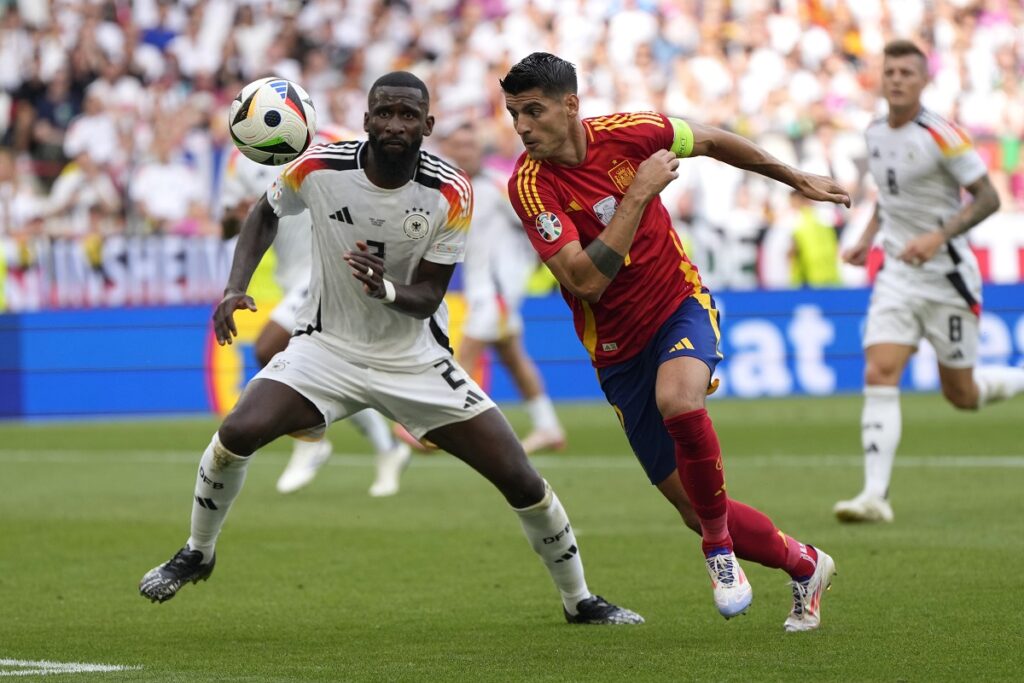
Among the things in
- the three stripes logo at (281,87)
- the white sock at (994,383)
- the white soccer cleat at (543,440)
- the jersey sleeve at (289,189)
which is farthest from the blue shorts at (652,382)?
the white soccer cleat at (543,440)

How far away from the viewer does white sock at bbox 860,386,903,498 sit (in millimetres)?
10477

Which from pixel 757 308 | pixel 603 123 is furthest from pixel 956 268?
pixel 757 308

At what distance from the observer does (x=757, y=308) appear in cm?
1984

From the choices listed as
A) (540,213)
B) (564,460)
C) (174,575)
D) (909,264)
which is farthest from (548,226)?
(564,460)

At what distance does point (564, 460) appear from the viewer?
14.8 m

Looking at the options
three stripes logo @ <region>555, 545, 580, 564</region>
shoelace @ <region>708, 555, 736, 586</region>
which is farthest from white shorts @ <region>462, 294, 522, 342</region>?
shoelace @ <region>708, 555, 736, 586</region>

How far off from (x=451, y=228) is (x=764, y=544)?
1.81 meters

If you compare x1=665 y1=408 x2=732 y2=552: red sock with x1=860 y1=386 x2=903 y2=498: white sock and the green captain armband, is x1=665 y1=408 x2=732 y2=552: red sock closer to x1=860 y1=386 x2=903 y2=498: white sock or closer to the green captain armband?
the green captain armband

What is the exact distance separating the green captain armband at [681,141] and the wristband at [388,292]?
125cm

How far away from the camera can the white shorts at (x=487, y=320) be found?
1496cm

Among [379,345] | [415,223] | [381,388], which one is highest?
[415,223]

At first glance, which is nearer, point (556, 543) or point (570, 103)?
point (570, 103)

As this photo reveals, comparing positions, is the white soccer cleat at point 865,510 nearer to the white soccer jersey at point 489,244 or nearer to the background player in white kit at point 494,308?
the background player in white kit at point 494,308

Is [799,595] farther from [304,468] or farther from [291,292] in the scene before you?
[304,468]
